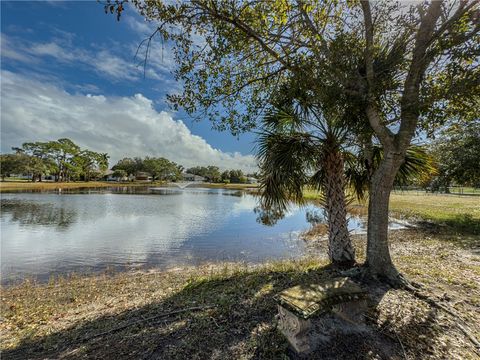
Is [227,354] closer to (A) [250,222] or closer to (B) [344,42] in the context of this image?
(B) [344,42]

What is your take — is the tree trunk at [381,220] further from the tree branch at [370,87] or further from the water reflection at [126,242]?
the water reflection at [126,242]

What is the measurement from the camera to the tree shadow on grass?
2.70 m

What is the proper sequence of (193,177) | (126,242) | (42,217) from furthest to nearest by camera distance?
1. (193,177)
2. (42,217)
3. (126,242)

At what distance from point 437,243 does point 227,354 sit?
1029cm

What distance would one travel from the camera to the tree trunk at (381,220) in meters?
4.17

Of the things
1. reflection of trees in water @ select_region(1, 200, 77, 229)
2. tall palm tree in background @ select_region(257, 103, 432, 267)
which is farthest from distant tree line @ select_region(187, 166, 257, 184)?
tall palm tree in background @ select_region(257, 103, 432, 267)

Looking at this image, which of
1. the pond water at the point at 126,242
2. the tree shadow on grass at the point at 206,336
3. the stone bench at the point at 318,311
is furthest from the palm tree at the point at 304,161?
the pond water at the point at 126,242

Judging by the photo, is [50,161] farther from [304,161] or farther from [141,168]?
[304,161]

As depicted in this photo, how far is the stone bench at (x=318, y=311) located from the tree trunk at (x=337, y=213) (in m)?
2.30

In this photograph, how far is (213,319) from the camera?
3.44 m

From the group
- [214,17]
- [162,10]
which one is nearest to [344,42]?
[214,17]

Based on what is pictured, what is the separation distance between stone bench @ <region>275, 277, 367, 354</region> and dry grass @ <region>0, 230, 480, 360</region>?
155 millimetres

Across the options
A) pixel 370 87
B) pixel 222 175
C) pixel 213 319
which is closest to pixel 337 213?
pixel 370 87

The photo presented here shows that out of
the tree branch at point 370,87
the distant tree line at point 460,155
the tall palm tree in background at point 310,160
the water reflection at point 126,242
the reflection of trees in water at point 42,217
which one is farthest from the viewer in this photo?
the reflection of trees in water at point 42,217
